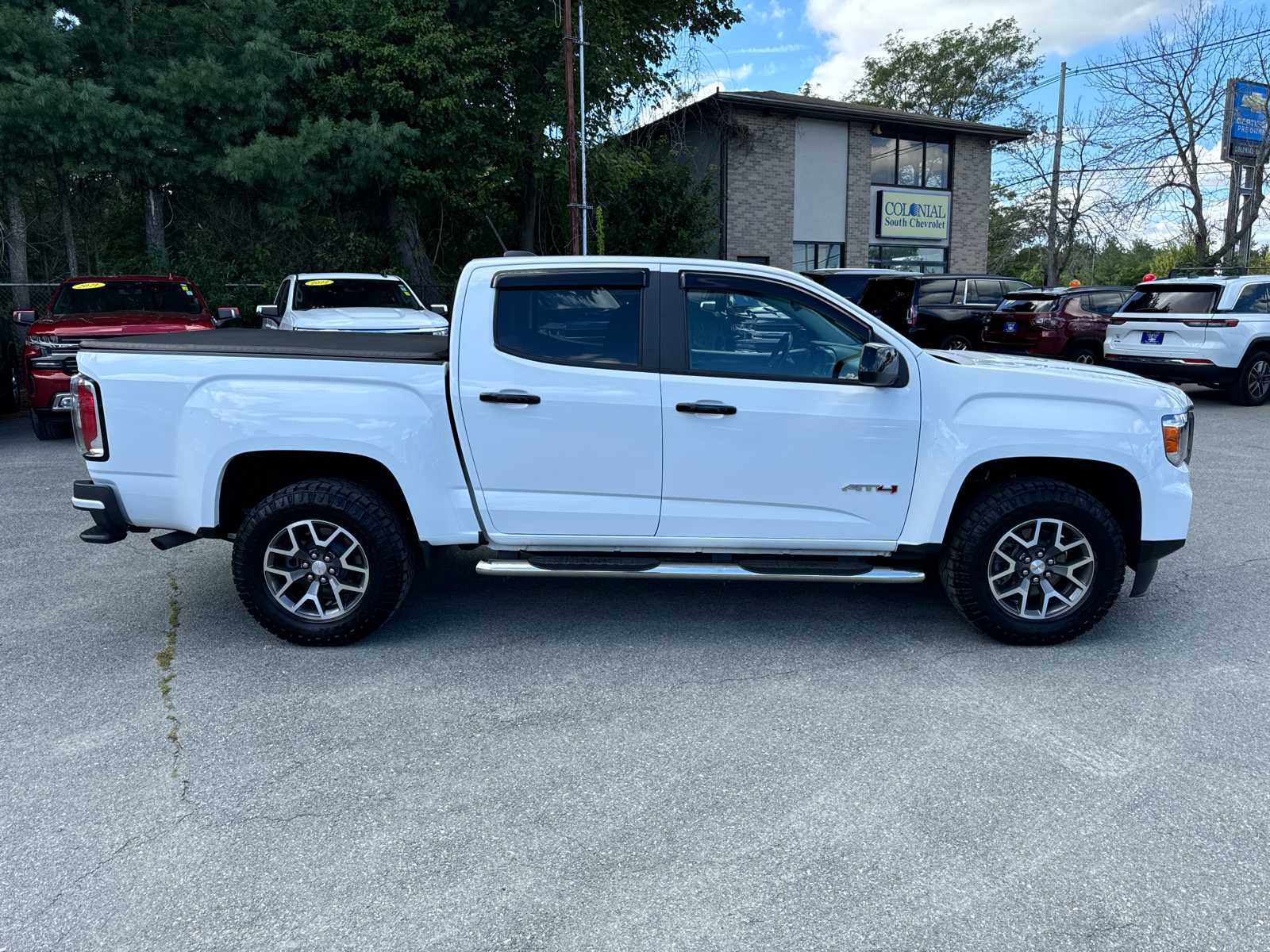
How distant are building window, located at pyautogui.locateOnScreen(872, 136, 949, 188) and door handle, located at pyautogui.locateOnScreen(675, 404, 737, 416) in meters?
25.9

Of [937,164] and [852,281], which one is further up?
[937,164]

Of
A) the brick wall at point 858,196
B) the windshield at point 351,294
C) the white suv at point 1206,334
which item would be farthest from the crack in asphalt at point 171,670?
the brick wall at point 858,196

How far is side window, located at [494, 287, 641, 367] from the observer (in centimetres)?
456

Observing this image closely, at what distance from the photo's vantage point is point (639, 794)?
10.8 ft

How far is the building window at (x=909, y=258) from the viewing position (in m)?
28.6

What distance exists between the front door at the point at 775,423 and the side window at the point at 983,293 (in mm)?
14580

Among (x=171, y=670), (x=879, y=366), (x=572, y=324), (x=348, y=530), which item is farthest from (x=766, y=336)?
(x=171, y=670)

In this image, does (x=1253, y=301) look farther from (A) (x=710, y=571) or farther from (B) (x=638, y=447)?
(B) (x=638, y=447)

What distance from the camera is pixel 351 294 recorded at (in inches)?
499

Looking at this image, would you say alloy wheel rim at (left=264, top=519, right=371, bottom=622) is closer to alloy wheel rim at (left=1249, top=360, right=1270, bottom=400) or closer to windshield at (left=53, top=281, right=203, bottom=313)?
windshield at (left=53, top=281, right=203, bottom=313)

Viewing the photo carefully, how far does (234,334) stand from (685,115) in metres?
22.5

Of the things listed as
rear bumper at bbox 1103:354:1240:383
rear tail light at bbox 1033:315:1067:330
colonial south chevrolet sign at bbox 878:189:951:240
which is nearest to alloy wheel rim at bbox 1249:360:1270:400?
rear bumper at bbox 1103:354:1240:383

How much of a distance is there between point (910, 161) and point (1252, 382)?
1751 cm

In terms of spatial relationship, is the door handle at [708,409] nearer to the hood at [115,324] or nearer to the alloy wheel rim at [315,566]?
the alloy wheel rim at [315,566]
